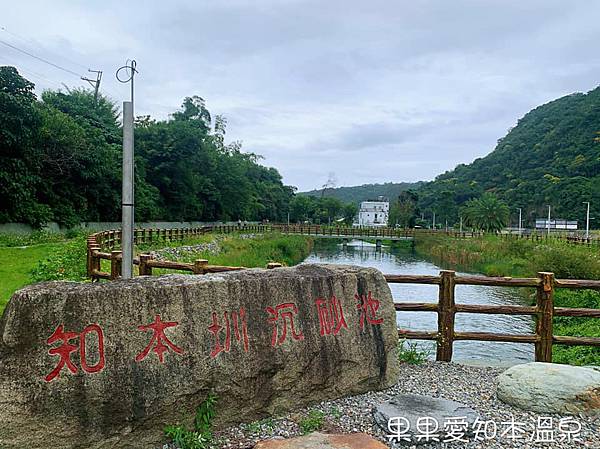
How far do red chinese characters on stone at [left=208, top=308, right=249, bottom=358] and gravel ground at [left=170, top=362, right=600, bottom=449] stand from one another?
0.60 m

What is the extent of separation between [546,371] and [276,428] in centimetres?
234

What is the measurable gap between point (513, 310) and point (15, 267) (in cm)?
1119

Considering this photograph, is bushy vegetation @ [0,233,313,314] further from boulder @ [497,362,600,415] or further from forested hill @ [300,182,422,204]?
forested hill @ [300,182,422,204]

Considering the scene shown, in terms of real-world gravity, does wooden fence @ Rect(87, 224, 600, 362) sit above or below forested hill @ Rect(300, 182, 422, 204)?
below

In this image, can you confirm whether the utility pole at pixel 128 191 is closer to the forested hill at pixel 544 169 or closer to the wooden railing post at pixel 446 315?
the wooden railing post at pixel 446 315

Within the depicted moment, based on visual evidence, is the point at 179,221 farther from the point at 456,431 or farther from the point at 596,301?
the point at 456,431

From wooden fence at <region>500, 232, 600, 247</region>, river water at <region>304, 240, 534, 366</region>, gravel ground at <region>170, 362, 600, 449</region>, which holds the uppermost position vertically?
wooden fence at <region>500, 232, 600, 247</region>

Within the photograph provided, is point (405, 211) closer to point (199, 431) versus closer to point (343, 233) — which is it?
point (343, 233)


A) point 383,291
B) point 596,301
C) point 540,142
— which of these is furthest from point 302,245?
point 540,142

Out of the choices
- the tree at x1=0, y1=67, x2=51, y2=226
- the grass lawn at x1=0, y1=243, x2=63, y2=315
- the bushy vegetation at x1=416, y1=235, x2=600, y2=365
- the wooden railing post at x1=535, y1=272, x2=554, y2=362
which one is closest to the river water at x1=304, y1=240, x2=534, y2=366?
the wooden railing post at x1=535, y1=272, x2=554, y2=362

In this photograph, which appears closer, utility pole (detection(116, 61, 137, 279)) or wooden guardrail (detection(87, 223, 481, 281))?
utility pole (detection(116, 61, 137, 279))

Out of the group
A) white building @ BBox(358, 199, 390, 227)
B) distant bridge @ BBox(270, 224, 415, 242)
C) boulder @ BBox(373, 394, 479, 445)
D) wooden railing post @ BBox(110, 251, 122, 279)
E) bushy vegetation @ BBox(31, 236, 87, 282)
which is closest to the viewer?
boulder @ BBox(373, 394, 479, 445)

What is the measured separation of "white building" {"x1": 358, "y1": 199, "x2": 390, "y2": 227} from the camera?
9788 centimetres

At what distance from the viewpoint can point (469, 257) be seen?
99.5 feet
